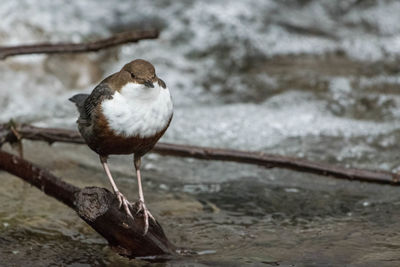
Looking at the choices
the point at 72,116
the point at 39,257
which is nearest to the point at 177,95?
the point at 72,116

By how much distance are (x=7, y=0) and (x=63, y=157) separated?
3.37 metres

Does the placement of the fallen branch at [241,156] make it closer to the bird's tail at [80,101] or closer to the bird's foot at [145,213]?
the bird's tail at [80,101]

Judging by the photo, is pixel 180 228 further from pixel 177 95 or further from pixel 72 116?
pixel 177 95

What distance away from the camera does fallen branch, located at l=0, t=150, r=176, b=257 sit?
106 inches

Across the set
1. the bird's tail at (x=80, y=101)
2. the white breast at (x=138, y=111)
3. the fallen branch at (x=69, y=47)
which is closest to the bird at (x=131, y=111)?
the white breast at (x=138, y=111)

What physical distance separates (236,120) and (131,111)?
3091mm

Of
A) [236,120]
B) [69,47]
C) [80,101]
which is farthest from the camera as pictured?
[236,120]

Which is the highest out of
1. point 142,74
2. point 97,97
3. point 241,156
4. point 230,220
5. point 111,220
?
point 142,74

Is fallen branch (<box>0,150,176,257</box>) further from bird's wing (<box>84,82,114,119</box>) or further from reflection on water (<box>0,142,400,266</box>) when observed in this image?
bird's wing (<box>84,82,114,119</box>)

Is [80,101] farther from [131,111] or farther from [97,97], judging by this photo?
[131,111]

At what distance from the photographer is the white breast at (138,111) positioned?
2.70 metres

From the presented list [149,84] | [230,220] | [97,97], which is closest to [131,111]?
[149,84]

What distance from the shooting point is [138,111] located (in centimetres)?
269

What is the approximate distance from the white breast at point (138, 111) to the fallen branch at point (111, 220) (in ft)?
0.92
